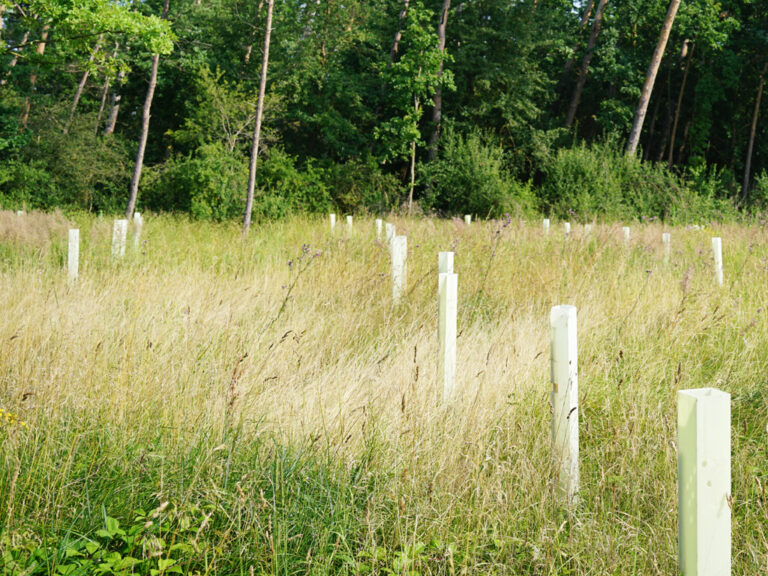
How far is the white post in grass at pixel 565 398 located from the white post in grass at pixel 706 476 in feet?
2.50

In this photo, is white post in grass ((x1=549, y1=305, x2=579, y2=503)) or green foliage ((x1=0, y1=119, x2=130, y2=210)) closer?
white post in grass ((x1=549, y1=305, x2=579, y2=503))

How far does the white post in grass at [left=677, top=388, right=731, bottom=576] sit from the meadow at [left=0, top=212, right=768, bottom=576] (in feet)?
1.54

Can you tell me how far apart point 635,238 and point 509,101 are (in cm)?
1725

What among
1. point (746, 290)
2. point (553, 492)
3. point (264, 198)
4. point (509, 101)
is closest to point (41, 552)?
point (553, 492)

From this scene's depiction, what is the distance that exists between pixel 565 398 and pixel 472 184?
21035 millimetres


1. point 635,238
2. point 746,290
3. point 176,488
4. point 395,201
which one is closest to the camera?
point 176,488

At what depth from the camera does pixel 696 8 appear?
960 inches

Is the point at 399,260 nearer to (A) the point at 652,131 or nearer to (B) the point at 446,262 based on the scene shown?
(B) the point at 446,262

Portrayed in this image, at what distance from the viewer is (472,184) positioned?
75.6 ft

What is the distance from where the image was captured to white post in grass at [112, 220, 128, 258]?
895 centimetres

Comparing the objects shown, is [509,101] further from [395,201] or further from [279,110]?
[279,110]

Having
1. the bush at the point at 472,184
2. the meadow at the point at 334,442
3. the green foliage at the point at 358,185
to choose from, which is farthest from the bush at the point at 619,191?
the meadow at the point at 334,442

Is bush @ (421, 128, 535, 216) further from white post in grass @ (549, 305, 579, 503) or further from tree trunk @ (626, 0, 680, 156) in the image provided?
white post in grass @ (549, 305, 579, 503)

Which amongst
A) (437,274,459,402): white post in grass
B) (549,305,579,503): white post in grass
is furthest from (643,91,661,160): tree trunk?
(549,305,579,503): white post in grass
